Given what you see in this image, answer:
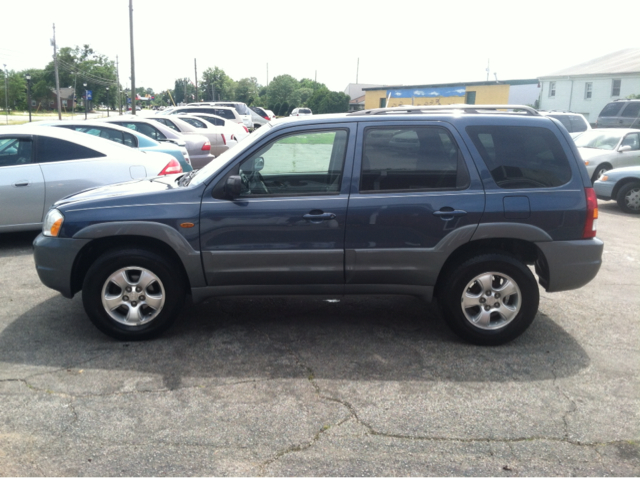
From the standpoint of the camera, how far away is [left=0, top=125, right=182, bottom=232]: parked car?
779 centimetres

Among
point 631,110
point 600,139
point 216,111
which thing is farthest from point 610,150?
point 216,111

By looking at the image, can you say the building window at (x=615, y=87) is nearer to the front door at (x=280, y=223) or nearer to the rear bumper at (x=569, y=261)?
the rear bumper at (x=569, y=261)

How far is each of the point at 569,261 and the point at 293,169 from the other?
2299 mm

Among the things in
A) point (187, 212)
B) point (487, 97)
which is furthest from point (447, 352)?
point (487, 97)

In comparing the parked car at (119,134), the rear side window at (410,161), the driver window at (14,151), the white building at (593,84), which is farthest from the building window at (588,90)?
the rear side window at (410,161)

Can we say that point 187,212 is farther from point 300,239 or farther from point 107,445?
point 107,445

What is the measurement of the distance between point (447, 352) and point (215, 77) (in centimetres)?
12605

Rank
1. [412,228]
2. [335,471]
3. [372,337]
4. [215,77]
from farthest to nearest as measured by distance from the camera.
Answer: [215,77]
[372,337]
[412,228]
[335,471]

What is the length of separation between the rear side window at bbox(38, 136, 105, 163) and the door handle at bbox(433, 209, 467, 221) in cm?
522

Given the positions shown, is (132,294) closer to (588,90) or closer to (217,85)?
(588,90)

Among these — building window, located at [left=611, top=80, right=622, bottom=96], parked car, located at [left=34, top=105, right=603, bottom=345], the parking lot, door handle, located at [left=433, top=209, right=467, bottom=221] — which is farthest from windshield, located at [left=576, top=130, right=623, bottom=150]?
building window, located at [left=611, top=80, right=622, bottom=96]

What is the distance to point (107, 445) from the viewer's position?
3496 millimetres

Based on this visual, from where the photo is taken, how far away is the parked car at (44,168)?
779 cm

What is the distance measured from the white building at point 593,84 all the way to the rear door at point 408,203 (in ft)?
141
